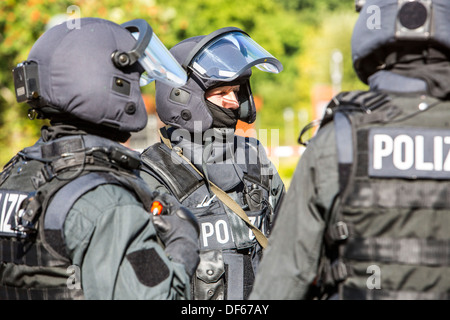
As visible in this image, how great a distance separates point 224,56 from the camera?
3744 millimetres

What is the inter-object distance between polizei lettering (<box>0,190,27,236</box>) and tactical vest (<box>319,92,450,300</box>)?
1238mm

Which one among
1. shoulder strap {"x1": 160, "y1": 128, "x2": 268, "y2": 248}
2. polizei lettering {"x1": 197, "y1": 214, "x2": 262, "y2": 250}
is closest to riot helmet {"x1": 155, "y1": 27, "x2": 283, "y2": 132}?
shoulder strap {"x1": 160, "y1": 128, "x2": 268, "y2": 248}

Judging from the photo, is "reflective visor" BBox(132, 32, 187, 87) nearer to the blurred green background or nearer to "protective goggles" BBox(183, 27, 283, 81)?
the blurred green background

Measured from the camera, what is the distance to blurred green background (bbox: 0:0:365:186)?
33.8 ft

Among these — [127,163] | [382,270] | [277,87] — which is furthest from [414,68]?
[277,87]

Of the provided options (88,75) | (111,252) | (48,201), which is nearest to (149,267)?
(111,252)

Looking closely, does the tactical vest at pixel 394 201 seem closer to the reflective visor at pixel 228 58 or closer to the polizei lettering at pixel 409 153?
the polizei lettering at pixel 409 153

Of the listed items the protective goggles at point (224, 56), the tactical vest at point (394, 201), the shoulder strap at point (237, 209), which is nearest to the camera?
the tactical vest at point (394, 201)

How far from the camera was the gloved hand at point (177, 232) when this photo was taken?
7.86ft

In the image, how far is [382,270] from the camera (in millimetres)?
2123

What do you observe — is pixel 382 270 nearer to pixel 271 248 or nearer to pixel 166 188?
pixel 271 248
